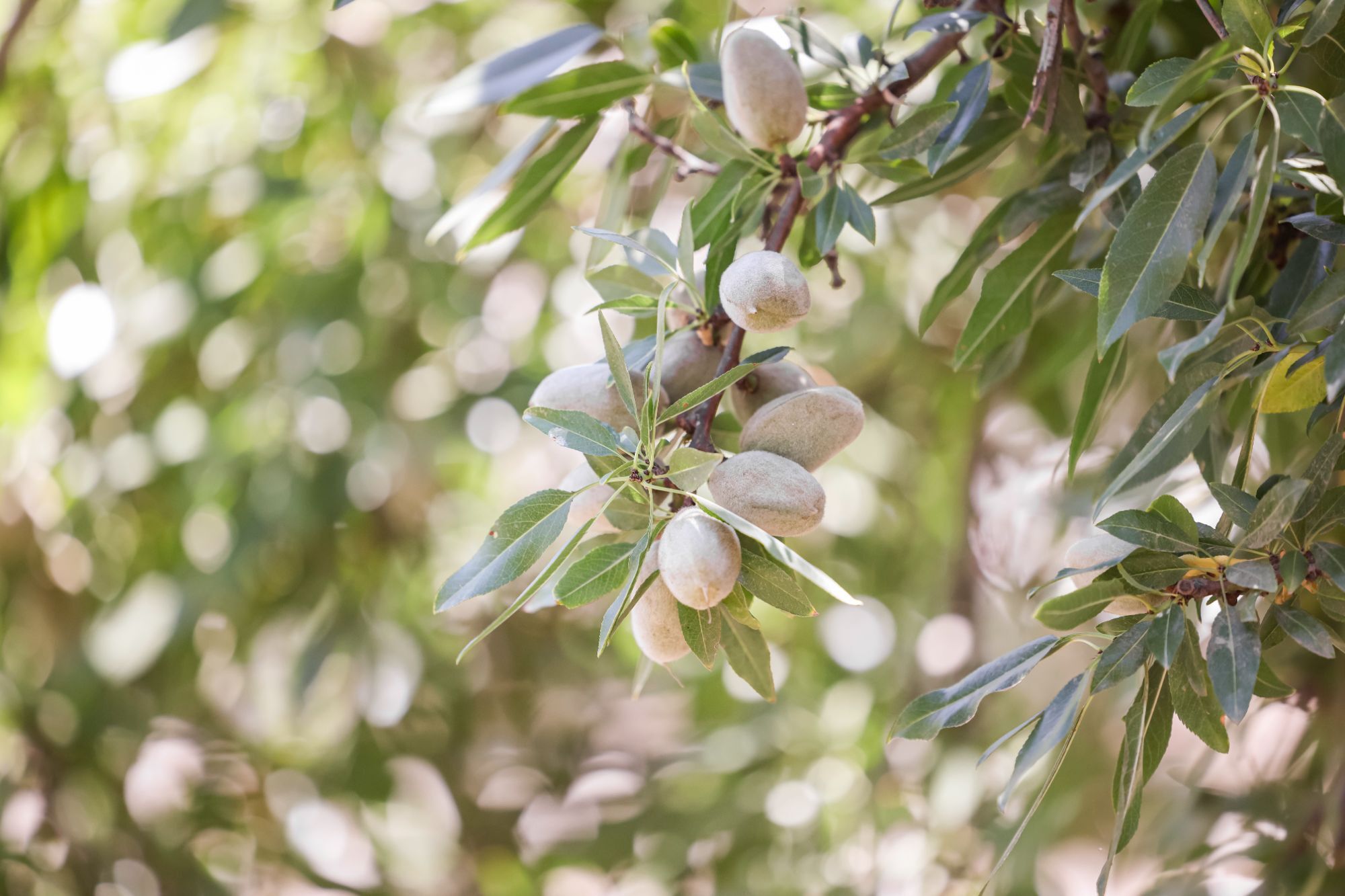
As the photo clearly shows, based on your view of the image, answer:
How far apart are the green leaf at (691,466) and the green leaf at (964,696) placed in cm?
10

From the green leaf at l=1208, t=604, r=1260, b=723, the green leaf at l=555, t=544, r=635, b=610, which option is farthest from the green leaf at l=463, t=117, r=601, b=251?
the green leaf at l=1208, t=604, r=1260, b=723

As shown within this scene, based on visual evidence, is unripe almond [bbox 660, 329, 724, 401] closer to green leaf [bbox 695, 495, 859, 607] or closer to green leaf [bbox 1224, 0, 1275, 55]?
green leaf [bbox 695, 495, 859, 607]

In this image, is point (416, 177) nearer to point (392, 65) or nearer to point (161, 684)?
point (392, 65)

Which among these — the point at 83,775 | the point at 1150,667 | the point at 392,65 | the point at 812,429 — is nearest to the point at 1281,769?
the point at 1150,667

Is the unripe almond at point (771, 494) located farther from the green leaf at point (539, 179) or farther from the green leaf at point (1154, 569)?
the green leaf at point (539, 179)

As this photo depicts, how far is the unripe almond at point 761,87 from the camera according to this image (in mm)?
341

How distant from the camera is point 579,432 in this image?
29cm

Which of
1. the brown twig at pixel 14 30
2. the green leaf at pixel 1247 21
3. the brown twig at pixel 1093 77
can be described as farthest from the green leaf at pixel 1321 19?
the brown twig at pixel 14 30

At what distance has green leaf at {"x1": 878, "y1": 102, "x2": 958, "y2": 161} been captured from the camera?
0.35 meters

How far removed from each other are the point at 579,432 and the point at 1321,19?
0.23 metres

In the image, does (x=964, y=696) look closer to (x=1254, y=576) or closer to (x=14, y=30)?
(x=1254, y=576)

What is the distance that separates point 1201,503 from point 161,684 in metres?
0.96

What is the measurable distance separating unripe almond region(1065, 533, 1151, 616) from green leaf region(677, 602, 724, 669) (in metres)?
0.12

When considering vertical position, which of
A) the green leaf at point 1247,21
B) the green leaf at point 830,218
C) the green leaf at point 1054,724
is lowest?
the green leaf at point 1054,724
